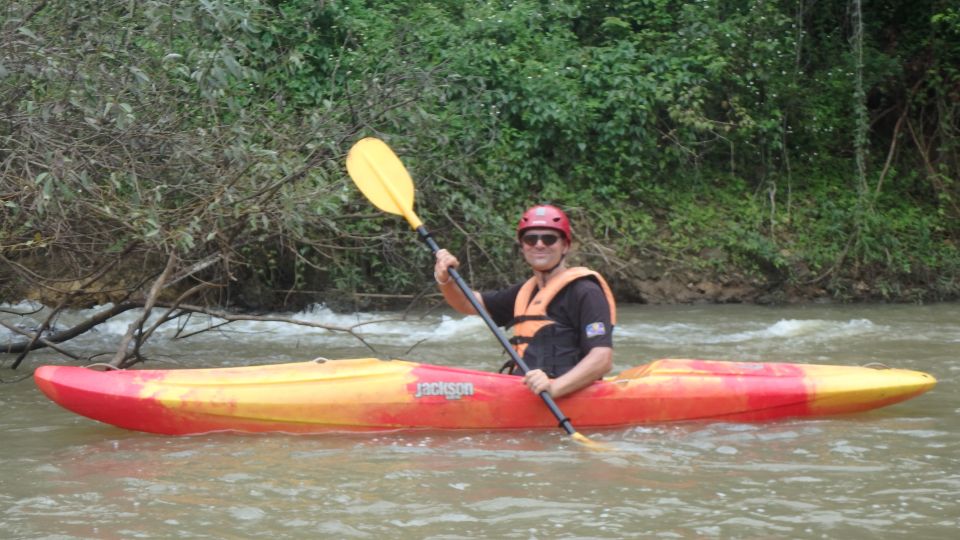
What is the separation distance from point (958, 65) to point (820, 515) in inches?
312

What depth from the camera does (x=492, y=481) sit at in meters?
3.90

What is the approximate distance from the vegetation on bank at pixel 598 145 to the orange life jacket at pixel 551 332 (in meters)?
1.58

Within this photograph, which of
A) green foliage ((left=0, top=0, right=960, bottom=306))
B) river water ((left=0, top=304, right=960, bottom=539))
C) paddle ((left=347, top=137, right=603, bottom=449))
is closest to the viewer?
river water ((left=0, top=304, right=960, bottom=539))

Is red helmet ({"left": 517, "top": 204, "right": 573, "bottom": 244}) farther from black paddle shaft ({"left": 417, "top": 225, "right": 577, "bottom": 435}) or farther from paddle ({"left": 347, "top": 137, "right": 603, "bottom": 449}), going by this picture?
paddle ({"left": 347, "top": 137, "right": 603, "bottom": 449})

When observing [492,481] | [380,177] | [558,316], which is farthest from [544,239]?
[380,177]

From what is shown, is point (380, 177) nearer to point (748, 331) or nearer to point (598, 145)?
point (748, 331)

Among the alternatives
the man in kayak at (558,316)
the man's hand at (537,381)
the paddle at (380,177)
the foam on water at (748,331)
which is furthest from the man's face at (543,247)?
the foam on water at (748,331)

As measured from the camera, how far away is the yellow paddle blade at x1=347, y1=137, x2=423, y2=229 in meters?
5.65

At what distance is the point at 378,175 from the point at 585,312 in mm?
1586

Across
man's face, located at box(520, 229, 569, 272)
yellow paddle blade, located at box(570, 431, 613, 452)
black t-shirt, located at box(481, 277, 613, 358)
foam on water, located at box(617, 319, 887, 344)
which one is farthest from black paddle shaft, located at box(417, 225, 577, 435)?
foam on water, located at box(617, 319, 887, 344)

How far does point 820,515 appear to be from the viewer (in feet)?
11.5

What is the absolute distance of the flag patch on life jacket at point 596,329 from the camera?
449 cm

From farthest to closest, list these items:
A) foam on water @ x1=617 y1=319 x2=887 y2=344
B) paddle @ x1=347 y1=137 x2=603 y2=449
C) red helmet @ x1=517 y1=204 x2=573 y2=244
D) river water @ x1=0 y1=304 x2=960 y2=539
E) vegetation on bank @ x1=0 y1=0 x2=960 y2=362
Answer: foam on water @ x1=617 y1=319 x2=887 y2=344 < vegetation on bank @ x1=0 y1=0 x2=960 y2=362 < paddle @ x1=347 y1=137 x2=603 y2=449 < red helmet @ x1=517 y1=204 x2=573 y2=244 < river water @ x1=0 y1=304 x2=960 y2=539

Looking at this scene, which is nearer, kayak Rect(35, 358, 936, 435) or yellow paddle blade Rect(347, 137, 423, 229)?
kayak Rect(35, 358, 936, 435)
